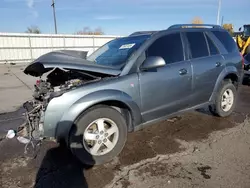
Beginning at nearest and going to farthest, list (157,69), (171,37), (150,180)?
(150,180) < (157,69) < (171,37)

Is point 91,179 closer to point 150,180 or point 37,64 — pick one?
point 150,180

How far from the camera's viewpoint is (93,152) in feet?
10.6

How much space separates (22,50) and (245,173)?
19351 mm

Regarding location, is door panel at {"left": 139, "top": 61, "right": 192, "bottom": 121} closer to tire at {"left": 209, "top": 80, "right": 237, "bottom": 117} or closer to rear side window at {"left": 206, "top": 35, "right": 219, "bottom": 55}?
rear side window at {"left": 206, "top": 35, "right": 219, "bottom": 55}

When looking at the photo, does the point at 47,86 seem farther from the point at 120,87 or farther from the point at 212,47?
the point at 212,47

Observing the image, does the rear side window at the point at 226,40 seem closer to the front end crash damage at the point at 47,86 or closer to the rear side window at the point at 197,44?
the rear side window at the point at 197,44

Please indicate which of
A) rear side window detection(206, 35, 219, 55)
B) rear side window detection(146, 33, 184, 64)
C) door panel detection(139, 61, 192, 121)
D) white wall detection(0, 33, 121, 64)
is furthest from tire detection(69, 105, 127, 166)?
white wall detection(0, 33, 121, 64)

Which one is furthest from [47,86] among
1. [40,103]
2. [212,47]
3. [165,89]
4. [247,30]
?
[247,30]

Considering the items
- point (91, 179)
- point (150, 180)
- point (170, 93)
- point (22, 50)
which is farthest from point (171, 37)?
point (22, 50)

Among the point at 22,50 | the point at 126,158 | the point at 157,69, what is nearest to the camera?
the point at 126,158

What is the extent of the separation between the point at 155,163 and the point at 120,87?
1200 millimetres

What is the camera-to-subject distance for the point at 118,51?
4.08m

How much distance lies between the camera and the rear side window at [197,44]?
167 inches

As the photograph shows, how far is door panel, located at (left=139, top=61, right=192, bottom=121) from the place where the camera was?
140 inches
